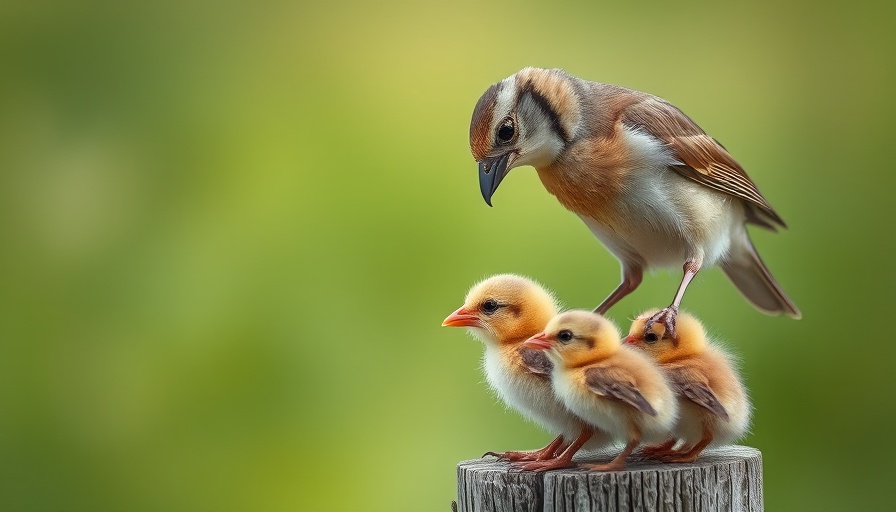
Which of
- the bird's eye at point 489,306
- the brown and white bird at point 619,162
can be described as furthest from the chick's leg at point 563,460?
the brown and white bird at point 619,162

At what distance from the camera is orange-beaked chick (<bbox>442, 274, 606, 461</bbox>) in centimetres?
336

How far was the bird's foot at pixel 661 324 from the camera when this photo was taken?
3418 millimetres

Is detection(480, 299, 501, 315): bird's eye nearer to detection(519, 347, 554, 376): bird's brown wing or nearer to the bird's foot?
detection(519, 347, 554, 376): bird's brown wing

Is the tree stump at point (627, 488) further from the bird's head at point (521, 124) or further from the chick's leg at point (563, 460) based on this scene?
the bird's head at point (521, 124)

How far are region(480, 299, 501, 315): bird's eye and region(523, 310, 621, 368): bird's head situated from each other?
395 mm

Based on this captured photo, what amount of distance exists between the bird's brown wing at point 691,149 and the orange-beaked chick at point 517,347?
939mm

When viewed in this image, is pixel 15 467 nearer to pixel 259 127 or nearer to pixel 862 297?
pixel 259 127

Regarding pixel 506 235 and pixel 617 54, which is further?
pixel 617 54

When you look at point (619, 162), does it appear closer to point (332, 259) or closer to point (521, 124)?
point (521, 124)

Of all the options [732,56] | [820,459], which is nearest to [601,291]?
[820,459]

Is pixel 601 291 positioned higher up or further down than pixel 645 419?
higher up

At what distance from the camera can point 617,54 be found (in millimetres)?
7621

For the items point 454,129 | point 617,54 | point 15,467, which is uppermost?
point 617,54

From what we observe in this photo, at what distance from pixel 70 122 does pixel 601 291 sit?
13.8ft
